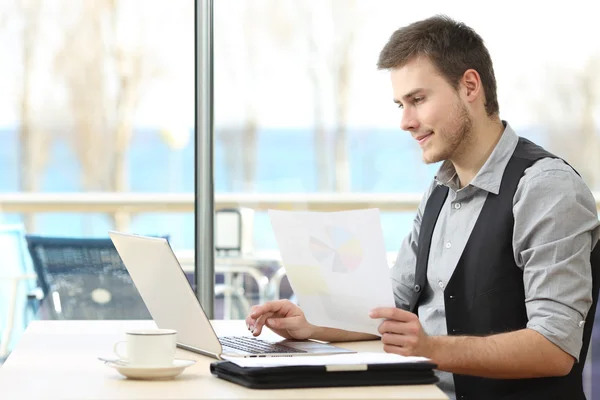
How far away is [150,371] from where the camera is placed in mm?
1468

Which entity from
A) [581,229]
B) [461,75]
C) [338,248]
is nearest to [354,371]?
[338,248]

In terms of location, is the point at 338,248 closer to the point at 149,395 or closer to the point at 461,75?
the point at 149,395

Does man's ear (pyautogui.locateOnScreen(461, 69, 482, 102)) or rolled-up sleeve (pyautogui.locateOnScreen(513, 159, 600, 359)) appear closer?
rolled-up sleeve (pyautogui.locateOnScreen(513, 159, 600, 359))

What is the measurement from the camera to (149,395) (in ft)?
4.48

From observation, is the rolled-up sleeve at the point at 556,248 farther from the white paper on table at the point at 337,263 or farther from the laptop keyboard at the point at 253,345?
the laptop keyboard at the point at 253,345

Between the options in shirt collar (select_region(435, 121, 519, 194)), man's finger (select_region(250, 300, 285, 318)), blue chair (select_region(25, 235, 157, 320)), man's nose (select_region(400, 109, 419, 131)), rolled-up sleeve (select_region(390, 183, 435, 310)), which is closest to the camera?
man's finger (select_region(250, 300, 285, 318))

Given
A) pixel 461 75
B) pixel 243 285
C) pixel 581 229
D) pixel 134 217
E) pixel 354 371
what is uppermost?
pixel 461 75

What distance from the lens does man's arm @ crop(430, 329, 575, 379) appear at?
1701mm

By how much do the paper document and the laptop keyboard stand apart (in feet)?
0.23

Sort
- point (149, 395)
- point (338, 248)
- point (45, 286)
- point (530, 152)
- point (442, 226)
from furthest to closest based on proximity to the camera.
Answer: point (45, 286), point (442, 226), point (530, 152), point (338, 248), point (149, 395)

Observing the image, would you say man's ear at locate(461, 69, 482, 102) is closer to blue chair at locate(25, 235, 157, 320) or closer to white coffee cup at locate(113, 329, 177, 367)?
white coffee cup at locate(113, 329, 177, 367)

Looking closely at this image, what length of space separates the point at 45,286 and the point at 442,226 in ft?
7.12

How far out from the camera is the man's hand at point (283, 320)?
188 cm

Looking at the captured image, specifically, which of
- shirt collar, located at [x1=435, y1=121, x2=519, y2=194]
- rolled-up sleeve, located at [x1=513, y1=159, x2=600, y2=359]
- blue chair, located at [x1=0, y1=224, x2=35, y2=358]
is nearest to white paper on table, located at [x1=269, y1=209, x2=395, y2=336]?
rolled-up sleeve, located at [x1=513, y1=159, x2=600, y2=359]
